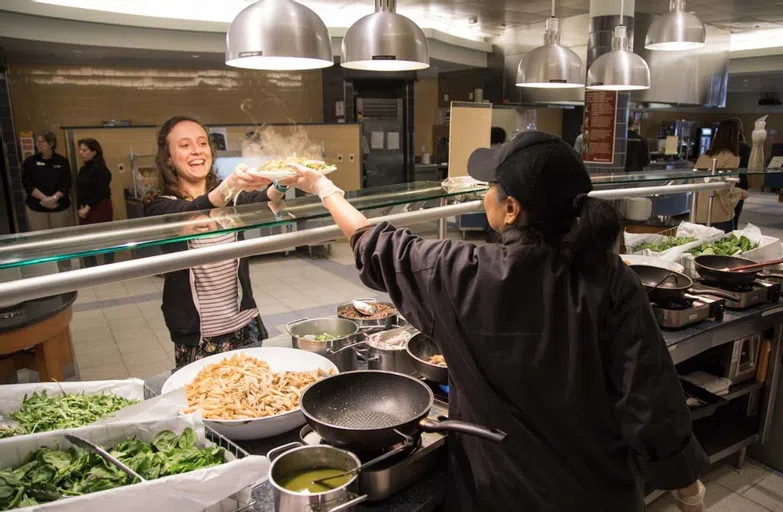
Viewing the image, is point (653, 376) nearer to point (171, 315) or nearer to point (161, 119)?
point (171, 315)

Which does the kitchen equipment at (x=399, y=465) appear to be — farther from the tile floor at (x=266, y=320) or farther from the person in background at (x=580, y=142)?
the person in background at (x=580, y=142)

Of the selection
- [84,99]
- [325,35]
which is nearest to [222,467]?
[325,35]

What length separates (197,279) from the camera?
242 centimetres

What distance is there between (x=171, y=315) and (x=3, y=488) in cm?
127

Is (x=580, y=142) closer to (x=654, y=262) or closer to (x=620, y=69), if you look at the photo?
(x=620, y=69)

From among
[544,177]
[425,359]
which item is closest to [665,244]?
[425,359]

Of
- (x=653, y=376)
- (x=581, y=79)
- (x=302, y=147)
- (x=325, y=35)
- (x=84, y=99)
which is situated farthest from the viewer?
(x=84, y=99)

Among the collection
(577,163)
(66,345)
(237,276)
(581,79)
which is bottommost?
(66,345)

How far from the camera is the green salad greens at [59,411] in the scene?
59.1 inches

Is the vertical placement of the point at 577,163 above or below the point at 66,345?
above

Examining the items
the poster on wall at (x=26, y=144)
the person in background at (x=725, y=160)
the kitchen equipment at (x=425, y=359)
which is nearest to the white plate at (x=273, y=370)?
the kitchen equipment at (x=425, y=359)

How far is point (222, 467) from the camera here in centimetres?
128

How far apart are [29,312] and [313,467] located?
246 cm

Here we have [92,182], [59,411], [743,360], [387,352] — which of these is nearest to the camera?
[59,411]
